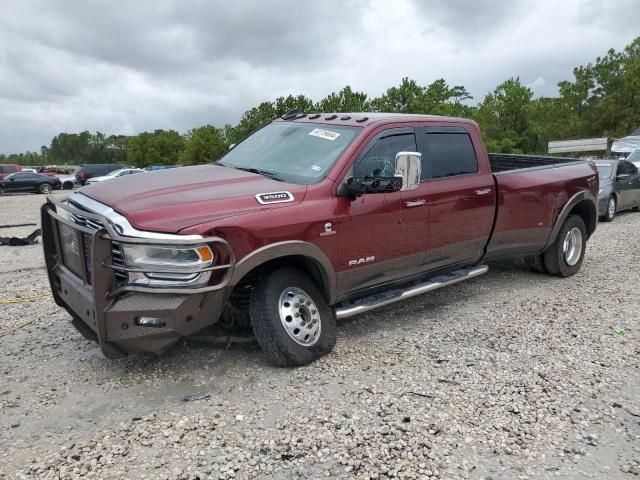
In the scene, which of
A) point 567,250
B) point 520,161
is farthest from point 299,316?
point 520,161

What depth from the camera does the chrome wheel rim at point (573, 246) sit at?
22.4ft

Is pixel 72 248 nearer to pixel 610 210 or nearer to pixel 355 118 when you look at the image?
pixel 355 118

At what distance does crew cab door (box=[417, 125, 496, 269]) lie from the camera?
4973mm

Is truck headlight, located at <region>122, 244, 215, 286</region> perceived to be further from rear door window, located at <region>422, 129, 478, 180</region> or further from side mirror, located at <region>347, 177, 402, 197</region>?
rear door window, located at <region>422, 129, 478, 180</region>

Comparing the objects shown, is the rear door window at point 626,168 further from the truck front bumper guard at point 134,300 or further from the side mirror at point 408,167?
the truck front bumper guard at point 134,300

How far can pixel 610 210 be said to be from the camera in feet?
40.2

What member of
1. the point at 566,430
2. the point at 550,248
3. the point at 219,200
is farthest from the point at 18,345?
the point at 550,248

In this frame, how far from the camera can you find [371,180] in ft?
13.4

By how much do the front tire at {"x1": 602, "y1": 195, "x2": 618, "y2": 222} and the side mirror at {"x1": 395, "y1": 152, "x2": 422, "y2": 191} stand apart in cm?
985

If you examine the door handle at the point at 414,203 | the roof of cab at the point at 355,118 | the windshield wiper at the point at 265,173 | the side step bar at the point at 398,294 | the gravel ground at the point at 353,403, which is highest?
the roof of cab at the point at 355,118

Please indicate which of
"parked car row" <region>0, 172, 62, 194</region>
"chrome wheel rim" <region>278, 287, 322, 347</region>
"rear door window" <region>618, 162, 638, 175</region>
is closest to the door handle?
"chrome wheel rim" <region>278, 287, 322, 347</region>

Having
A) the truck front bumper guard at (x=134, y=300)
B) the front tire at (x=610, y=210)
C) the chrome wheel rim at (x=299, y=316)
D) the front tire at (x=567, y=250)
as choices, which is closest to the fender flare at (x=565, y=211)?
the front tire at (x=567, y=250)

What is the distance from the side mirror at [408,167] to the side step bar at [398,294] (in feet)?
3.26

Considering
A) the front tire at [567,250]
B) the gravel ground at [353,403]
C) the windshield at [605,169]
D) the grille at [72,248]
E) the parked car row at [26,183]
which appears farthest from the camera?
the parked car row at [26,183]
